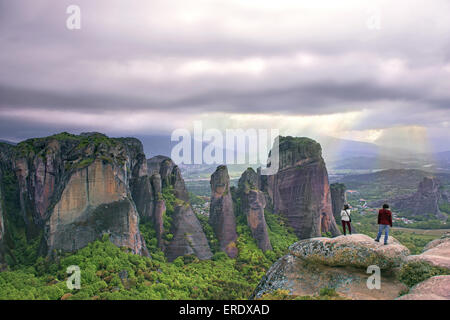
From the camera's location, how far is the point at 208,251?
153 feet

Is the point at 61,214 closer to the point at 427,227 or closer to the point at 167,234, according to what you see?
the point at 167,234

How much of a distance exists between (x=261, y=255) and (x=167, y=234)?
1527cm

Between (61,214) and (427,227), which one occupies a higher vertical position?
(61,214)

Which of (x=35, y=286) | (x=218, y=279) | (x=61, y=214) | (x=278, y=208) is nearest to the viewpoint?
(x=35, y=286)

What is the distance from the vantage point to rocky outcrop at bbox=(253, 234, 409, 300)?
12797 mm

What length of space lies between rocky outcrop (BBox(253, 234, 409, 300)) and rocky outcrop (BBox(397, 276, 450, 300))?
3.78 feet

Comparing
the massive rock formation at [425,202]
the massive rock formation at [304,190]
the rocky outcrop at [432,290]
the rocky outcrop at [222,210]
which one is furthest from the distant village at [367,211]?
the rocky outcrop at [432,290]

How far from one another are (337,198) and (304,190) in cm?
1219

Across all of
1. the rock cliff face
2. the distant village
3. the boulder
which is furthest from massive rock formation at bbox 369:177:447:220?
the boulder

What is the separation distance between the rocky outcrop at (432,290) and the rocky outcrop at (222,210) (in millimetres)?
39979

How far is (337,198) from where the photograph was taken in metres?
64.4

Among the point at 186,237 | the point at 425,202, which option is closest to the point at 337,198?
the point at 186,237

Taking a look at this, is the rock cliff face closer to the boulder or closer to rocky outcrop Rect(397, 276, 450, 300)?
the boulder
